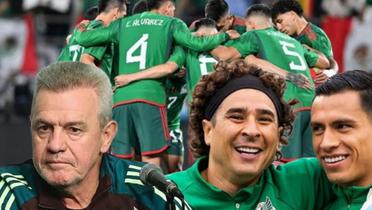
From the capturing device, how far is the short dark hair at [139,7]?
382 inches

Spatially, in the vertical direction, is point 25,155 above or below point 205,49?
below

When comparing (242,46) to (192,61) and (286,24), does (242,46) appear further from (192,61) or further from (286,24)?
(192,61)

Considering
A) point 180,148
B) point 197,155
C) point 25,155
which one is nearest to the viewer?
point 197,155

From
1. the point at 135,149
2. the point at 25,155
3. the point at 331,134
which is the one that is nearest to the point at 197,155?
the point at 331,134

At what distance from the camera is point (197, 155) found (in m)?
4.96

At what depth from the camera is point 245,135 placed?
4.62m

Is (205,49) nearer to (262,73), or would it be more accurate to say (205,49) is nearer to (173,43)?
(173,43)

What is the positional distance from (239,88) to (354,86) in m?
0.42

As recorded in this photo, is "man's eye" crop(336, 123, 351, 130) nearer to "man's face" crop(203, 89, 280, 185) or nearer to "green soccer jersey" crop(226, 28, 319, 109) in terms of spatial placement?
"man's face" crop(203, 89, 280, 185)

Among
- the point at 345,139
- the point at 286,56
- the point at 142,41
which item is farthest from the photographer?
the point at 142,41

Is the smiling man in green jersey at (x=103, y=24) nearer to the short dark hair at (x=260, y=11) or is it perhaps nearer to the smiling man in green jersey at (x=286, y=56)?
the smiling man in green jersey at (x=286, y=56)

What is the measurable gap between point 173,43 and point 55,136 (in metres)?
5.45

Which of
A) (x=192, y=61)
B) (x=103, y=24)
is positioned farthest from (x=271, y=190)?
(x=103, y=24)

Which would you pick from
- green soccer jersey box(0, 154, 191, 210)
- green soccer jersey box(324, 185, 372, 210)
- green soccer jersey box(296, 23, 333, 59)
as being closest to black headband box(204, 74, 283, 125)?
green soccer jersey box(324, 185, 372, 210)
